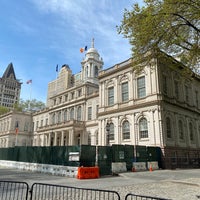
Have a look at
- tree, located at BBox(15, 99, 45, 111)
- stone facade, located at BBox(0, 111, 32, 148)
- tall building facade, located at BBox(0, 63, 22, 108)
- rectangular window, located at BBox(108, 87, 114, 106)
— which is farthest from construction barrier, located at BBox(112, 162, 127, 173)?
tall building facade, located at BBox(0, 63, 22, 108)

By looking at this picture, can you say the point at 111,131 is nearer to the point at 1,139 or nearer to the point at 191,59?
the point at 191,59

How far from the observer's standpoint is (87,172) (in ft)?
50.2

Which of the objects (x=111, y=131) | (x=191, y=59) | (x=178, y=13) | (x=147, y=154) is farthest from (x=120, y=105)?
(x=178, y=13)

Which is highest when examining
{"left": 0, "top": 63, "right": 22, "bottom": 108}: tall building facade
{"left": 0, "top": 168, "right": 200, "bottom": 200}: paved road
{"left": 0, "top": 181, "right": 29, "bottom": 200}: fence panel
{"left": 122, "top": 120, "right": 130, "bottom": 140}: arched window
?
{"left": 0, "top": 63, "right": 22, "bottom": 108}: tall building facade

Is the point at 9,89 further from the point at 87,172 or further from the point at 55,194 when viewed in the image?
the point at 55,194

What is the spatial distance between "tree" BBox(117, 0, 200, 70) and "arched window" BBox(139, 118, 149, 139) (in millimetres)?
12348

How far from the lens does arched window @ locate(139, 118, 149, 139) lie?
26.6 meters

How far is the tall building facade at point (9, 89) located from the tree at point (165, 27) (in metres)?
132

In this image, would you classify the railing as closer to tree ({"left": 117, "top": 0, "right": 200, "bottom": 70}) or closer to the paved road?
the paved road

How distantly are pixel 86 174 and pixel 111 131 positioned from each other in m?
16.2

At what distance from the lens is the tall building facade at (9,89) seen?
5340 inches

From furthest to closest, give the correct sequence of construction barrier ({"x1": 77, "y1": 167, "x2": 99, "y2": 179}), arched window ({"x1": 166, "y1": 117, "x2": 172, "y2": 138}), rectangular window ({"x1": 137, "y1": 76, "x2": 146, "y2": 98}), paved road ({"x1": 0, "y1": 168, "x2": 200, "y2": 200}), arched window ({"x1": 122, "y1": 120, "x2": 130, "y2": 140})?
arched window ({"x1": 122, "y1": 120, "x2": 130, "y2": 140}) → rectangular window ({"x1": 137, "y1": 76, "x2": 146, "y2": 98}) → arched window ({"x1": 166, "y1": 117, "x2": 172, "y2": 138}) → construction barrier ({"x1": 77, "y1": 167, "x2": 99, "y2": 179}) → paved road ({"x1": 0, "y1": 168, "x2": 200, "y2": 200})

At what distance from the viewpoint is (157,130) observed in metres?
24.9

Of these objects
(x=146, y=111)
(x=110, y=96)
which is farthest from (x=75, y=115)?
(x=146, y=111)
